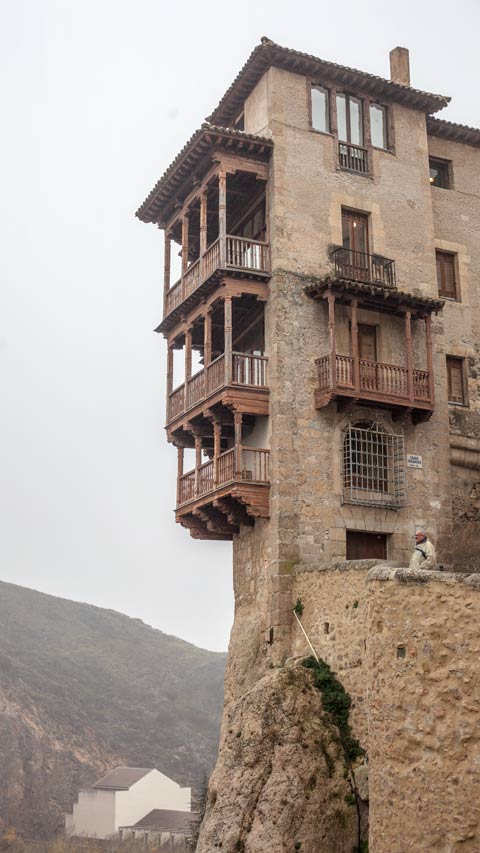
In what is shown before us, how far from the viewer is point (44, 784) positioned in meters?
97.8

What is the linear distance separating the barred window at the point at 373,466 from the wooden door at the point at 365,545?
897mm

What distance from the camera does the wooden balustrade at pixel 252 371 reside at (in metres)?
27.3

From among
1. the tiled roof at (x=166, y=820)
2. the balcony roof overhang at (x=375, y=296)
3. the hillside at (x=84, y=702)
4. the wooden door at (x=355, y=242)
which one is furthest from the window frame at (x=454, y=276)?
the hillside at (x=84, y=702)

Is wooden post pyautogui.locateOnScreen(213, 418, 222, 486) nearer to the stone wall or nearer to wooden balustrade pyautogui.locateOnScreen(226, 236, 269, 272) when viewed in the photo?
wooden balustrade pyautogui.locateOnScreen(226, 236, 269, 272)

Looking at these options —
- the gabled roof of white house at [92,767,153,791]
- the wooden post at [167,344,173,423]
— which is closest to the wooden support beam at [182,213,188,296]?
the wooden post at [167,344,173,423]

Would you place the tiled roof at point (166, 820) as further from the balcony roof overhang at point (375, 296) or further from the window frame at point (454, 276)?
the balcony roof overhang at point (375, 296)

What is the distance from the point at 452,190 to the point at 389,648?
21.3 meters

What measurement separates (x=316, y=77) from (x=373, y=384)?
9.43 metres

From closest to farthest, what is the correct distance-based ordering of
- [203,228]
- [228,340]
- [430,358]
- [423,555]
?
[423,555] < [228,340] < [430,358] < [203,228]

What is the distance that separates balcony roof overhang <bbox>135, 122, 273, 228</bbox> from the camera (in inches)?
1113

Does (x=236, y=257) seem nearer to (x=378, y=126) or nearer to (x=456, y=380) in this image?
(x=378, y=126)

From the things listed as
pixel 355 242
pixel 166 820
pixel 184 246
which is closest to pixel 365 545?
pixel 355 242

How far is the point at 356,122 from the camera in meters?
30.4

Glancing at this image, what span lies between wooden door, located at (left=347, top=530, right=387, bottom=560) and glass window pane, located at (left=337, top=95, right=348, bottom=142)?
38.0ft
